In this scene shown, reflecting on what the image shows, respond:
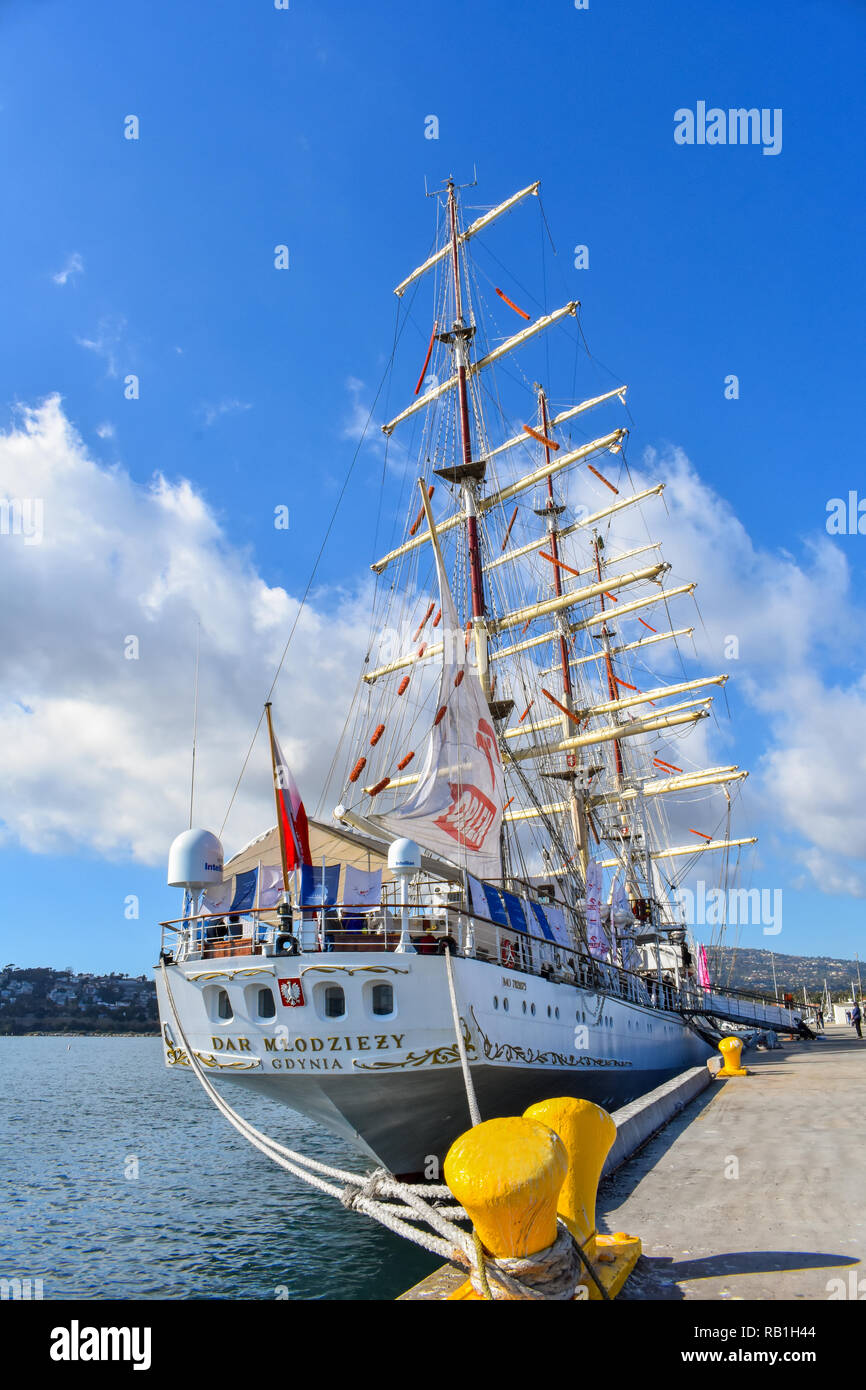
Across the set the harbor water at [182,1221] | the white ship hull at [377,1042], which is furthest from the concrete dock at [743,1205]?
the harbor water at [182,1221]

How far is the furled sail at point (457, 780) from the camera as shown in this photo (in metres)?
19.1

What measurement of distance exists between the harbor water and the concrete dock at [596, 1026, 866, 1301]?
4.37 meters

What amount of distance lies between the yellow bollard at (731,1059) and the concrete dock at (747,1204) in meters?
8.38

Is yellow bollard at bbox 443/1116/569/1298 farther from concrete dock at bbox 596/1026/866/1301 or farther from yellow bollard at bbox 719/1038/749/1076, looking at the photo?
yellow bollard at bbox 719/1038/749/1076

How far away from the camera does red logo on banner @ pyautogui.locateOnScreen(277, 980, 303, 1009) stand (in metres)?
13.3

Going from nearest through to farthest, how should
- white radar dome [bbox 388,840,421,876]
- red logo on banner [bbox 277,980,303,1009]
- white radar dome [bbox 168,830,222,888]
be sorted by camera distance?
1. red logo on banner [bbox 277,980,303,1009]
2. white radar dome [bbox 388,840,421,876]
3. white radar dome [bbox 168,830,222,888]

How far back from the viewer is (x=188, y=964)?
1474 cm

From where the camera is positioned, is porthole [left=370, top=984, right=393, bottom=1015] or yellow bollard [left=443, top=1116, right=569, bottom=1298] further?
porthole [left=370, top=984, right=393, bottom=1015]

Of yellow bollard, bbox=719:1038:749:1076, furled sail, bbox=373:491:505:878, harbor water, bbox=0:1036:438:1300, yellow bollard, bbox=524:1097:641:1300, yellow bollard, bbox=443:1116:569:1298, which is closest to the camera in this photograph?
yellow bollard, bbox=443:1116:569:1298

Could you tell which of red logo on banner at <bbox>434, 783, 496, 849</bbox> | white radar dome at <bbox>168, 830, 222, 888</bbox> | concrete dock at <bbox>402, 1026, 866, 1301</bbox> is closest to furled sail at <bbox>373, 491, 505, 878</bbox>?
red logo on banner at <bbox>434, 783, 496, 849</bbox>

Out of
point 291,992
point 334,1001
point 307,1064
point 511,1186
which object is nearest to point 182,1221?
point 307,1064

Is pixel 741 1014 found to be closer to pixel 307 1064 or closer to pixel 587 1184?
pixel 307 1064
